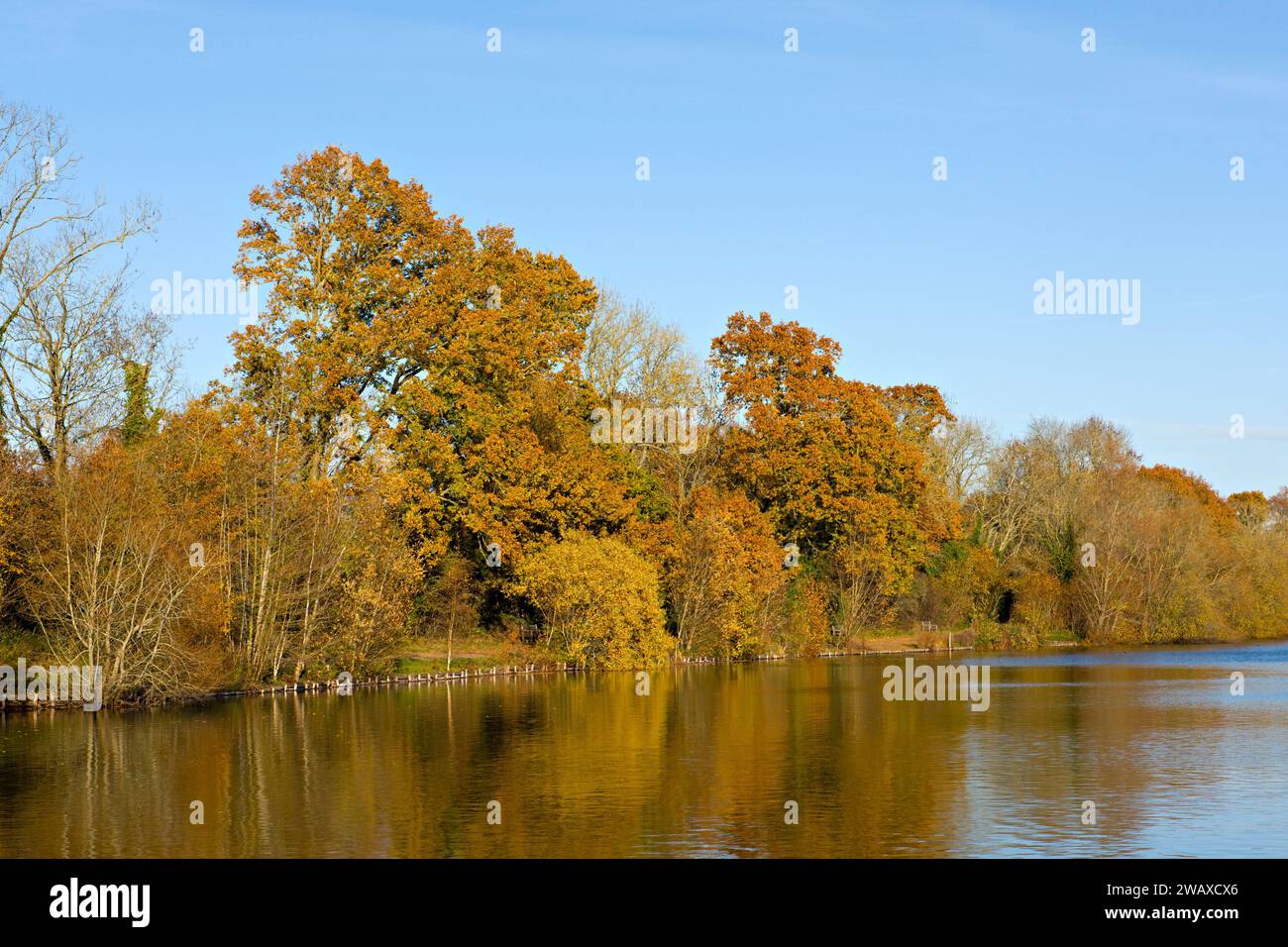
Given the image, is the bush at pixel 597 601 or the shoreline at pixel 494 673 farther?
the bush at pixel 597 601

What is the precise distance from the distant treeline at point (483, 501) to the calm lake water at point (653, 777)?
4.36 metres

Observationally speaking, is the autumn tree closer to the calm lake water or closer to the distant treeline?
the distant treeline

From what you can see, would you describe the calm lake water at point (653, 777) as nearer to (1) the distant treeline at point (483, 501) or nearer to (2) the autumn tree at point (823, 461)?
(1) the distant treeline at point (483, 501)

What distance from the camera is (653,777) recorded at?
84.2ft

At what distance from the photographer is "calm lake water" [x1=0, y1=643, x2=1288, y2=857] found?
19.7 meters

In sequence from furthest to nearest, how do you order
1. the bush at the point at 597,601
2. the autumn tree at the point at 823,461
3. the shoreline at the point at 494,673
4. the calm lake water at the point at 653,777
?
the autumn tree at the point at 823,461
the bush at the point at 597,601
the shoreline at the point at 494,673
the calm lake water at the point at 653,777

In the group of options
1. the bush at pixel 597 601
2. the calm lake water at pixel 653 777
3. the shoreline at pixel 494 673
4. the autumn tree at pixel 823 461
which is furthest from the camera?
the autumn tree at pixel 823 461

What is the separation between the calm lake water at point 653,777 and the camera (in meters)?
19.7

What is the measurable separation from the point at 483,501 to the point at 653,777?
2832cm

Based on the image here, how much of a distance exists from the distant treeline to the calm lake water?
14.3 feet

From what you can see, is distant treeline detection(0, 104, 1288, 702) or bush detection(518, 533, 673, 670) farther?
bush detection(518, 533, 673, 670)

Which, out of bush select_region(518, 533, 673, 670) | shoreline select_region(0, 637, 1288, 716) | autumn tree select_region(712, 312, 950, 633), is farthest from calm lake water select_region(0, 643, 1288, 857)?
autumn tree select_region(712, 312, 950, 633)

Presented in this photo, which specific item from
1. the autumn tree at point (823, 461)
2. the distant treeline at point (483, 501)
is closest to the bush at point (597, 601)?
the distant treeline at point (483, 501)
